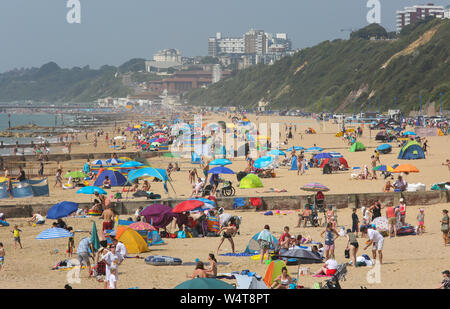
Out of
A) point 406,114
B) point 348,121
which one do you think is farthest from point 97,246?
point 406,114

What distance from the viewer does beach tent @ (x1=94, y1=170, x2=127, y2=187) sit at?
76.8 feet

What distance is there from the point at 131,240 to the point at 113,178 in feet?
31.1

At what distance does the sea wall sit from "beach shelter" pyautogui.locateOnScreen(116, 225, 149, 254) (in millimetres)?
4171

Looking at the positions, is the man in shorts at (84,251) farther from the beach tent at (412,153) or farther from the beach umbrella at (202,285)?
the beach tent at (412,153)

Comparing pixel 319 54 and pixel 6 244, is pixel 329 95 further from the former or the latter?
pixel 6 244

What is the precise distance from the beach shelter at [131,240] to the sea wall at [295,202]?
4.17m

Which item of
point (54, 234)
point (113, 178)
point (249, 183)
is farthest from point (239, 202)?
point (54, 234)

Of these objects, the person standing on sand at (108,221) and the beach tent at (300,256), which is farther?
the person standing on sand at (108,221)

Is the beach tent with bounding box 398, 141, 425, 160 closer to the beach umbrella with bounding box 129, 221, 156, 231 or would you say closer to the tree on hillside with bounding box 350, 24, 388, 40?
the beach umbrella with bounding box 129, 221, 156, 231

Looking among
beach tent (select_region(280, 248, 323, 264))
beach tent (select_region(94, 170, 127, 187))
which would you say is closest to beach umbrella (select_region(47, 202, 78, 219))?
beach tent (select_region(280, 248, 323, 264))

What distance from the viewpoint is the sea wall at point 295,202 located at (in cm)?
1877

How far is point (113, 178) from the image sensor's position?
23.4 metres

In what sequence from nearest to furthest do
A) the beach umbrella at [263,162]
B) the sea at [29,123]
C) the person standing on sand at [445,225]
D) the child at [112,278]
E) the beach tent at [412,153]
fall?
1. the child at [112,278]
2. the person standing on sand at [445,225]
3. the beach umbrella at [263,162]
4. the beach tent at [412,153]
5. the sea at [29,123]

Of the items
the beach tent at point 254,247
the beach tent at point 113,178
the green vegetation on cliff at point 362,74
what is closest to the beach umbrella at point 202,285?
the beach tent at point 254,247
